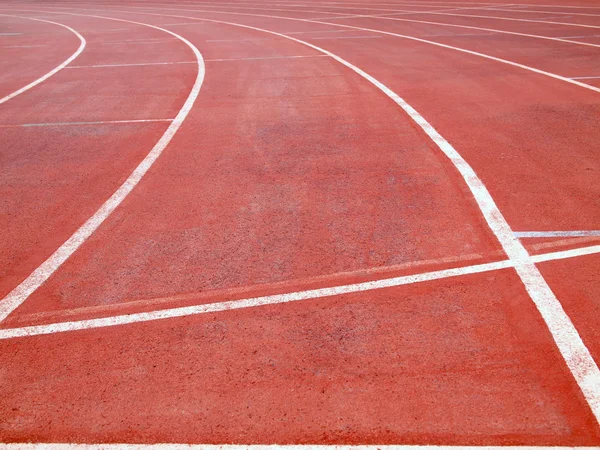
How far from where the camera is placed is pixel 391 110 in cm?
1126

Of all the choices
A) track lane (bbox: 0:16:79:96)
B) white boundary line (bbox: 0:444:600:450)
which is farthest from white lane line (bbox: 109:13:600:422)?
track lane (bbox: 0:16:79:96)

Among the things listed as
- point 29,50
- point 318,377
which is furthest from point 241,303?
point 29,50

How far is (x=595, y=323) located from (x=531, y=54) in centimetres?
1243

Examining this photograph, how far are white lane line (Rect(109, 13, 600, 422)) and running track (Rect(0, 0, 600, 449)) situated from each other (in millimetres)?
17

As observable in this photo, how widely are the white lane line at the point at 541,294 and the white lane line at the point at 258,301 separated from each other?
0.72 ft

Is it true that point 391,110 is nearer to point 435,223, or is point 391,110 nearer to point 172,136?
point 172,136

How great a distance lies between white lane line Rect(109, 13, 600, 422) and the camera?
4.38 metres

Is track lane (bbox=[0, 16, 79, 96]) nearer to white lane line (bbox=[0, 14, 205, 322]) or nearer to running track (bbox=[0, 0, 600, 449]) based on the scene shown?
running track (bbox=[0, 0, 600, 449])

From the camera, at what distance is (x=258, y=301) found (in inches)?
216

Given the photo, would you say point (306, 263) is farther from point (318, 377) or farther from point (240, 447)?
point (240, 447)

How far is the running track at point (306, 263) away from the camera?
4.25 m

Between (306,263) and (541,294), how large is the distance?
196 centimetres

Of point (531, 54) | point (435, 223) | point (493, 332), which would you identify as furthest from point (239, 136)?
point (531, 54)

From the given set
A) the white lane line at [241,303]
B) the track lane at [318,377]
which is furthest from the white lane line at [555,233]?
the track lane at [318,377]
